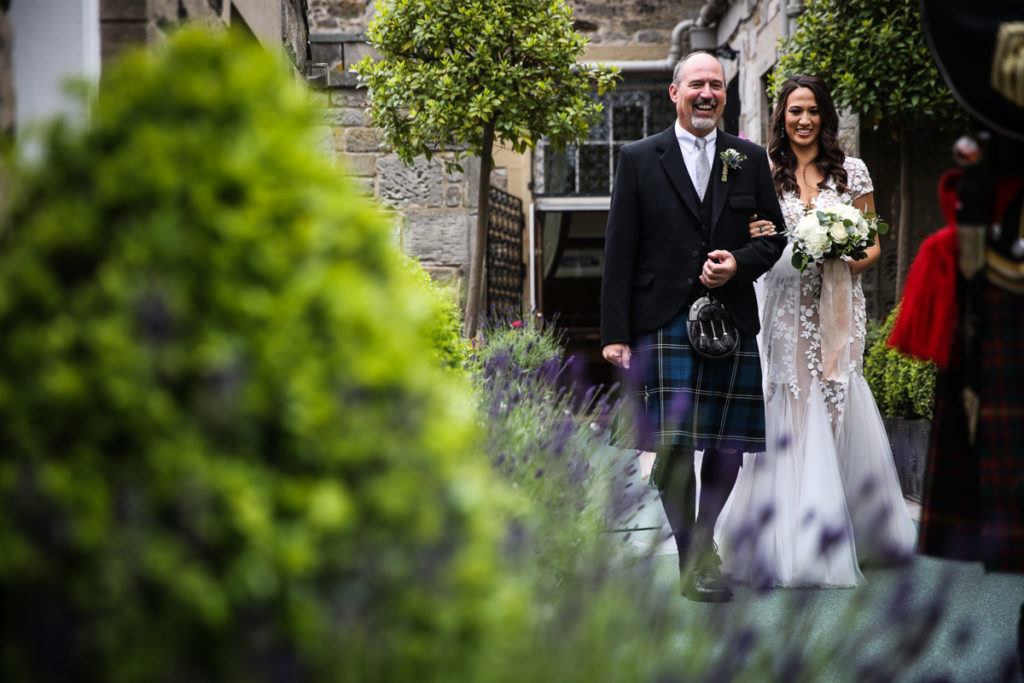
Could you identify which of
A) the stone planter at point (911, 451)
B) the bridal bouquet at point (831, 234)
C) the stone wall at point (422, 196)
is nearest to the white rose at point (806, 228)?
the bridal bouquet at point (831, 234)

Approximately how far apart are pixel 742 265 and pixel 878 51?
3.87 meters

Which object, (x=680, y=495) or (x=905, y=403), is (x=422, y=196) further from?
(x=680, y=495)

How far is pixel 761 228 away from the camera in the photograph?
4.11 meters

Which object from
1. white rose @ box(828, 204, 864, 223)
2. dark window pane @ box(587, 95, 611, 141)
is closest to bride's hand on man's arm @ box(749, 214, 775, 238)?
white rose @ box(828, 204, 864, 223)

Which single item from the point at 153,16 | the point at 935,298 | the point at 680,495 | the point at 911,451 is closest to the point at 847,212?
the point at 680,495

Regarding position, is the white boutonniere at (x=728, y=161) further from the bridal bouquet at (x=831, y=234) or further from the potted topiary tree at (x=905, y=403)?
the potted topiary tree at (x=905, y=403)

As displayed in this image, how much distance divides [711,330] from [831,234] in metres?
0.88

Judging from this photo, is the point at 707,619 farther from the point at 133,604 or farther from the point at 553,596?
the point at 133,604

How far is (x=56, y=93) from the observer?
2.46m

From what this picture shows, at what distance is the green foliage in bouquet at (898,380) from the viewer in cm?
605

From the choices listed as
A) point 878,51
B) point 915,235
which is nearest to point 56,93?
point 878,51

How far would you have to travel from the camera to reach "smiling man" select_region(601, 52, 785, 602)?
3.92 metres

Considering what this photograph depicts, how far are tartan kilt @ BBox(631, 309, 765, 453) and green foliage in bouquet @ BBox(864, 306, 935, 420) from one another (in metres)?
2.01

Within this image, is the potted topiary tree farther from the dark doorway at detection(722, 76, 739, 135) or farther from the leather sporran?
the dark doorway at detection(722, 76, 739, 135)
